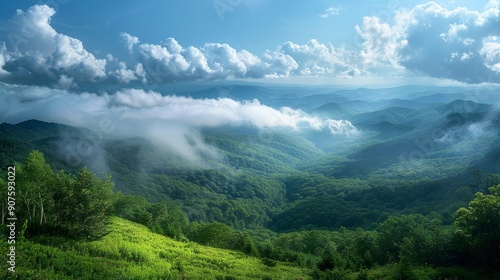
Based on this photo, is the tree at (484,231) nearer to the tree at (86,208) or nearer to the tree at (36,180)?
the tree at (86,208)

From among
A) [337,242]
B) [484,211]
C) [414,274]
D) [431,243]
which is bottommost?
[337,242]

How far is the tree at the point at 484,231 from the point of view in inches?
1812

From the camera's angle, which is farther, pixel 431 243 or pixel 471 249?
pixel 431 243

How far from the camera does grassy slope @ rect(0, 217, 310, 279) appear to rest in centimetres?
3138

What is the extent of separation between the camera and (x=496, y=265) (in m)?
46.1

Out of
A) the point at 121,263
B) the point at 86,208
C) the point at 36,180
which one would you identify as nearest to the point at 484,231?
the point at 121,263

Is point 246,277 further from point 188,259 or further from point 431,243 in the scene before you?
point 431,243

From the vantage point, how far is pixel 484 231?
47.2 meters

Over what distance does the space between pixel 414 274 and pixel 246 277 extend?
2087cm

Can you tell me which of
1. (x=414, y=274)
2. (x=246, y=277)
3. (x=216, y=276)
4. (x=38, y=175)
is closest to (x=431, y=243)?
(x=414, y=274)

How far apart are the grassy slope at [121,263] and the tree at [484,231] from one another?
79.7 ft

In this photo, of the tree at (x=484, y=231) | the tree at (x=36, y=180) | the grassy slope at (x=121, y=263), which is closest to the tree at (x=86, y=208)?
the grassy slope at (x=121, y=263)

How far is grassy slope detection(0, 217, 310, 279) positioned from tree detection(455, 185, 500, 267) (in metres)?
24.3

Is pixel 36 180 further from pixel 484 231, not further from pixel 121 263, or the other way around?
pixel 484 231
